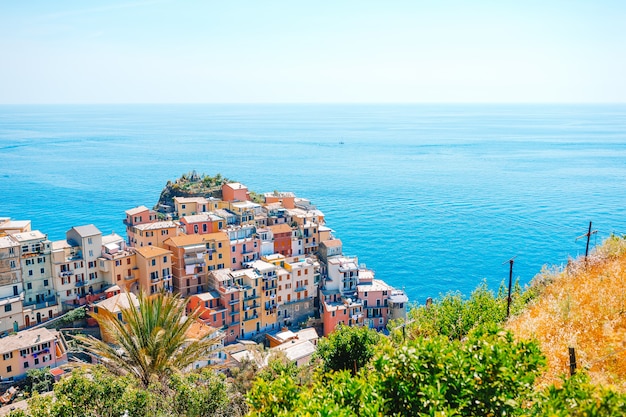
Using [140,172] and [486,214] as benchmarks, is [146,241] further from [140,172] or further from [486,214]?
[140,172]

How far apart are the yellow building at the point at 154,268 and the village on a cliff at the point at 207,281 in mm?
79

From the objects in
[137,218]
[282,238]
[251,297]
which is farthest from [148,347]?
[137,218]

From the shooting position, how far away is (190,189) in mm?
58500

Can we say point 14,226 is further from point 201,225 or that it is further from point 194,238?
point 201,225

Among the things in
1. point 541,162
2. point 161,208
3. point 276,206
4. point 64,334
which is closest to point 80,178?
point 161,208

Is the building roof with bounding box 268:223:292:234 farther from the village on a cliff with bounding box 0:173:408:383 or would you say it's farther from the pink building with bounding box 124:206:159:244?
the pink building with bounding box 124:206:159:244

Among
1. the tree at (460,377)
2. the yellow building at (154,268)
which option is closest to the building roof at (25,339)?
the yellow building at (154,268)

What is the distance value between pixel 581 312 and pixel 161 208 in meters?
52.5

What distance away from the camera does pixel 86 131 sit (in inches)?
6993

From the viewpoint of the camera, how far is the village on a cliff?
33000 mm

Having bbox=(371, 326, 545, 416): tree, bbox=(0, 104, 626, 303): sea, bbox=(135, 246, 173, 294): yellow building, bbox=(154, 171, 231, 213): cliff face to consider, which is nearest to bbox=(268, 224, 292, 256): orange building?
bbox=(135, 246, 173, 294): yellow building

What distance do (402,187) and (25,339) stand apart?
65305 mm

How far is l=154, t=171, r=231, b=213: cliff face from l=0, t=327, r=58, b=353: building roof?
25746 mm

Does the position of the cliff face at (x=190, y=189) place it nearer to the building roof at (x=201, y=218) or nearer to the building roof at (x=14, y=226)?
the building roof at (x=201, y=218)
